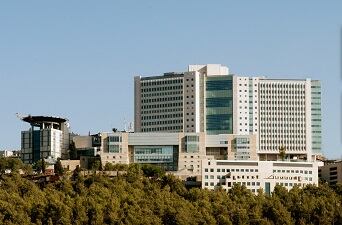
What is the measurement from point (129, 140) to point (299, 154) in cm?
1836

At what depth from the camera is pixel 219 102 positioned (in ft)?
377

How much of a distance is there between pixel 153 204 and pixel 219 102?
102ft

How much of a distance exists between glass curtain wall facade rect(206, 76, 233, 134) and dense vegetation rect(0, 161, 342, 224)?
21.1m

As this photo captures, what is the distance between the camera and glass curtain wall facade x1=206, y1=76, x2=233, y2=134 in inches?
4505

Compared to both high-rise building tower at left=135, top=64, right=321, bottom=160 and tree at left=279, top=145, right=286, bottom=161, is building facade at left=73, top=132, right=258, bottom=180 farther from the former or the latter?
high-rise building tower at left=135, top=64, right=321, bottom=160

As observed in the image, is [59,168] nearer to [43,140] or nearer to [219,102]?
[43,140]

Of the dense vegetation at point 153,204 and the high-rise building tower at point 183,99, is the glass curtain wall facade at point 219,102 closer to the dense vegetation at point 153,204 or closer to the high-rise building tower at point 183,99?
the high-rise building tower at point 183,99

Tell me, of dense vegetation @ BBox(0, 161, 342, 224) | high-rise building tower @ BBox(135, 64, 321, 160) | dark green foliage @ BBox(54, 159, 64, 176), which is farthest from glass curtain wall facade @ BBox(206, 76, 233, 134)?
Result: dense vegetation @ BBox(0, 161, 342, 224)

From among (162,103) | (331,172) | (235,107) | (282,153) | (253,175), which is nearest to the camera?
(253,175)

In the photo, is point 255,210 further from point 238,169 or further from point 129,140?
point 129,140

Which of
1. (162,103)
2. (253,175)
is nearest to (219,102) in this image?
(162,103)

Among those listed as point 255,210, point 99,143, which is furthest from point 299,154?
point 255,210

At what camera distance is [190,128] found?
374 ft

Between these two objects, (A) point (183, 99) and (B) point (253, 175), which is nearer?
(B) point (253, 175)
